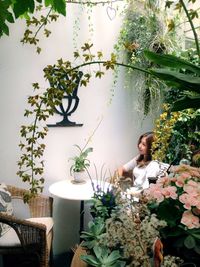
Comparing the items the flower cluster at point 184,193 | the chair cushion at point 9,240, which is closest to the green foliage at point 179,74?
the flower cluster at point 184,193

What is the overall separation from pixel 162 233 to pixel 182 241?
7 cm

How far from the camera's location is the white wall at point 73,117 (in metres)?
2.96

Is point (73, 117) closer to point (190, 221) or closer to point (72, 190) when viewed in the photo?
point (72, 190)

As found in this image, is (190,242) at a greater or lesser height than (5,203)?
greater

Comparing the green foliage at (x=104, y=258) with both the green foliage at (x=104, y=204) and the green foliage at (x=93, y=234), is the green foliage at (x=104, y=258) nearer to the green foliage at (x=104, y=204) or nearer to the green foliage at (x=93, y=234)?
the green foliage at (x=93, y=234)

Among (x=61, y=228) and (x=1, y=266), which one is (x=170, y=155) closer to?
(x=61, y=228)

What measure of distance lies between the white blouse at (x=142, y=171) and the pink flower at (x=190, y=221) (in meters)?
1.81

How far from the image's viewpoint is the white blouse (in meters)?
2.87

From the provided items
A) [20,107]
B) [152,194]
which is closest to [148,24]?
[20,107]

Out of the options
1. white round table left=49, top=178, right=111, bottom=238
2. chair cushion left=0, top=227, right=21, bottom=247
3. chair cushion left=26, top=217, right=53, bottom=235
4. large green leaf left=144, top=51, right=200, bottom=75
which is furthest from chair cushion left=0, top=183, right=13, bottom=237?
large green leaf left=144, top=51, right=200, bottom=75

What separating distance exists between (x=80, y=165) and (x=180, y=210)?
2.09 m

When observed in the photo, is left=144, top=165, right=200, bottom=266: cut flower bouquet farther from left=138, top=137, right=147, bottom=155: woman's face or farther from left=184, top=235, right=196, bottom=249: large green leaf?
left=138, top=137, right=147, bottom=155: woman's face

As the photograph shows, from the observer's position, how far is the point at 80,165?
3080 millimetres

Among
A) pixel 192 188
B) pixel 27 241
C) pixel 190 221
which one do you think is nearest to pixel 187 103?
pixel 192 188
